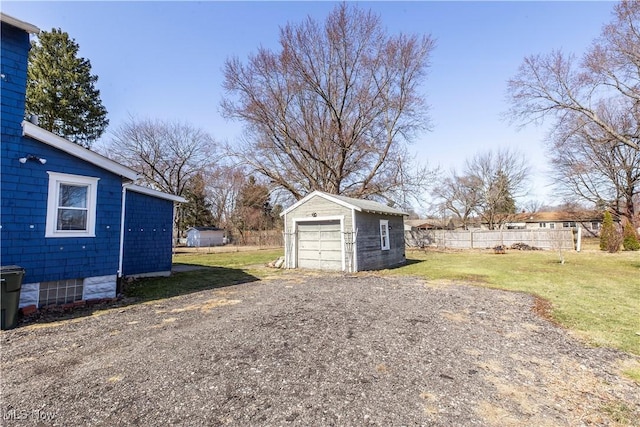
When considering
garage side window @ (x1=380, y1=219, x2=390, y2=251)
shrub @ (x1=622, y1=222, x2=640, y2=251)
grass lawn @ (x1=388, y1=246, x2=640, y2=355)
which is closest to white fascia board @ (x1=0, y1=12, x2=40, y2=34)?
grass lawn @ (x1=388, y1=246, x2=640, y2=355)

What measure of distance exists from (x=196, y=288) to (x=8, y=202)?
14.4ft

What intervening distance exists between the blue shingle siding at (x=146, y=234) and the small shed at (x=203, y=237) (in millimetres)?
27126

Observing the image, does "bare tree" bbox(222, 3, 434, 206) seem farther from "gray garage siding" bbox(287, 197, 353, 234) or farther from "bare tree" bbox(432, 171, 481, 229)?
"bare tree" bbox(432, 171, 481, 229)

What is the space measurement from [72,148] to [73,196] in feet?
3.47

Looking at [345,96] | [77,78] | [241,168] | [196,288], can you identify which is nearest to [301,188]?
[241,168]

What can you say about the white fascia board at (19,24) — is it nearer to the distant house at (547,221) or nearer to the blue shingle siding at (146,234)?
the blue shingle siding at (146,234)

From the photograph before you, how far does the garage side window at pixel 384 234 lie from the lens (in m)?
14.3

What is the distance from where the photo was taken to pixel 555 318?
559cm

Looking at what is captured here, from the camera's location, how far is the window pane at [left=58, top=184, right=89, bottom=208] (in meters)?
6.45

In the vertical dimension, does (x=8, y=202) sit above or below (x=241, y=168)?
below

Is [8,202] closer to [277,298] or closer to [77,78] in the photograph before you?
[277,298]

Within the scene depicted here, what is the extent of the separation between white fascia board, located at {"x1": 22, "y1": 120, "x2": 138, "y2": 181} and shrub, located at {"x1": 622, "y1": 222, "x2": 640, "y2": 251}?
3115 centimetres

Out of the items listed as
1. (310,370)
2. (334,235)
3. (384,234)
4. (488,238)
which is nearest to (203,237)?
(384,234)

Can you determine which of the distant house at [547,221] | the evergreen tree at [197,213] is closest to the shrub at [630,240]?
the distant house at [547,221]
